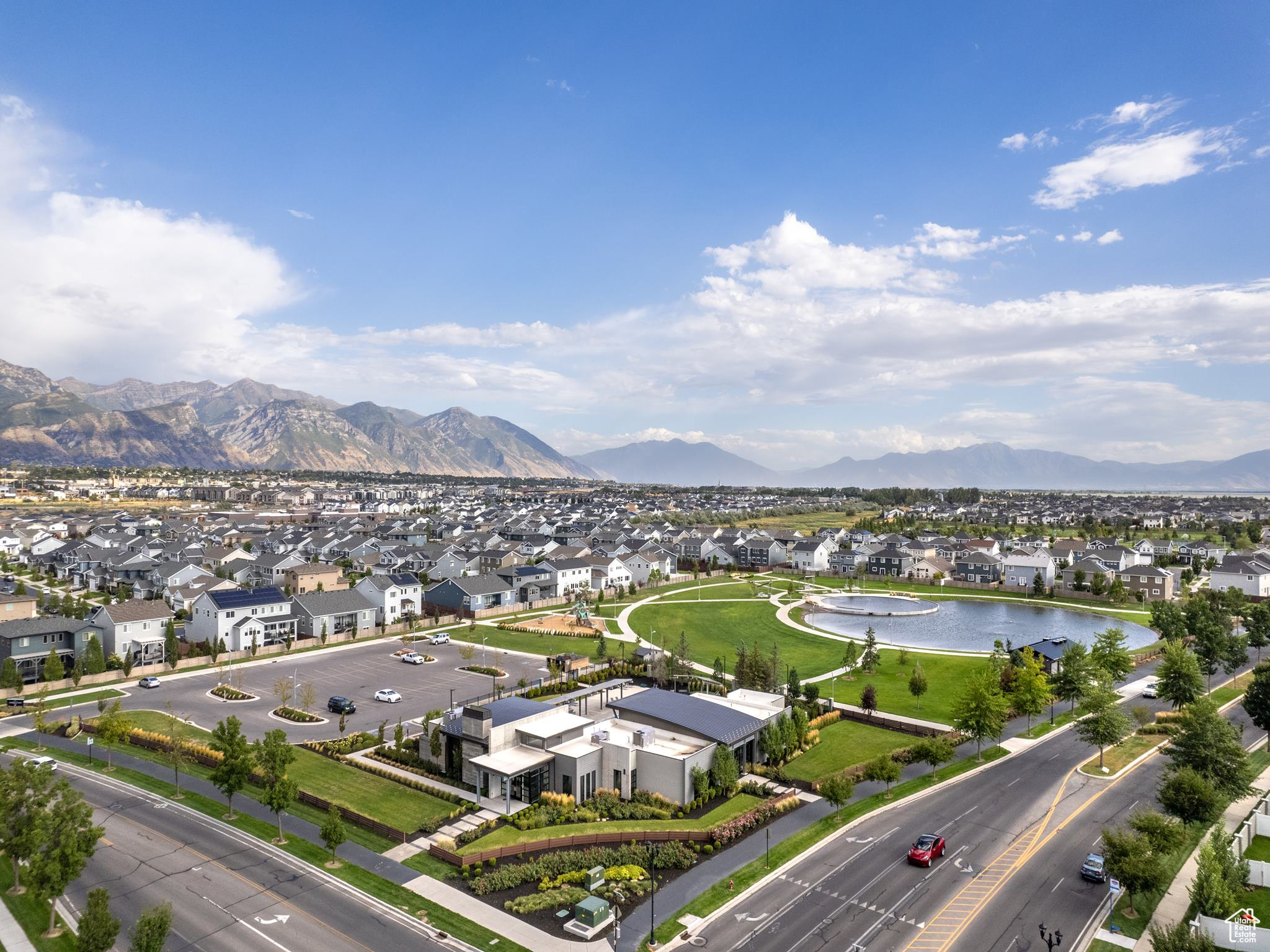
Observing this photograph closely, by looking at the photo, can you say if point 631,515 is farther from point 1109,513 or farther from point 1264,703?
point 1264,703

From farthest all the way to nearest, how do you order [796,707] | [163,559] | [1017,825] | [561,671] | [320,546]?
[320,546] < [163,559] < [561,671] < [796,707] < [1017,825]

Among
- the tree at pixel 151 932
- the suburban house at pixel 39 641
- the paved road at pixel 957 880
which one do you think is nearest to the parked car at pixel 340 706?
the suburban house at pixel 39 641

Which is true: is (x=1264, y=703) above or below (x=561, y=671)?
above

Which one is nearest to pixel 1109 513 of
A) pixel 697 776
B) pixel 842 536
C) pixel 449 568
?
pixel 842 536

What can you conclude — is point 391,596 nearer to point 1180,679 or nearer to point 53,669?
point 53,669

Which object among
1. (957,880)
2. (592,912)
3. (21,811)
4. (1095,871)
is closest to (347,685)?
(21,811)

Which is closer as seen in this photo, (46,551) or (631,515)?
(46,551)

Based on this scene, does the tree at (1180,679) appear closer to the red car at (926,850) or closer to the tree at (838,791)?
the tree at (838,791)

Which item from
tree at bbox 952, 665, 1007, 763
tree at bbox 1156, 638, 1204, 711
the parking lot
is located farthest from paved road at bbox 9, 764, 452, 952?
tree at bbox 1156, 638, 1204, 711
